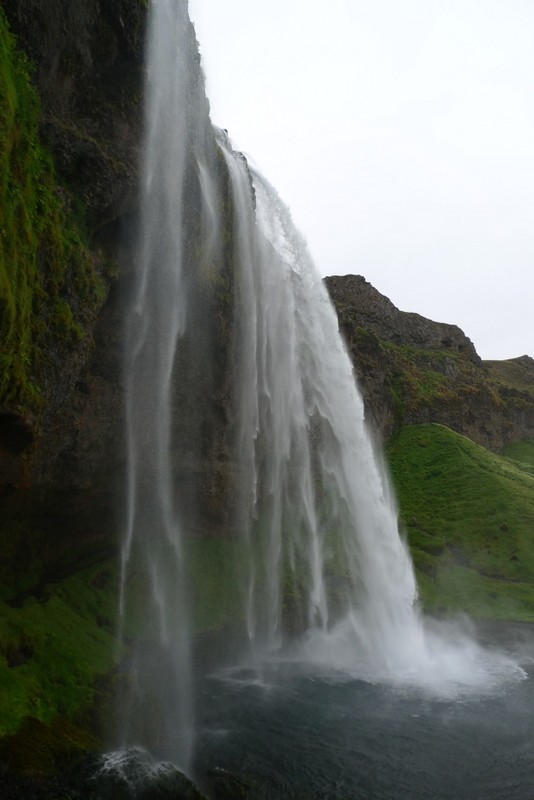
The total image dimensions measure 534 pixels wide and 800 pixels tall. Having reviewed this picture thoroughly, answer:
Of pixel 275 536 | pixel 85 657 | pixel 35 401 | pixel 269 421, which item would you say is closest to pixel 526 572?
pixel 275 536

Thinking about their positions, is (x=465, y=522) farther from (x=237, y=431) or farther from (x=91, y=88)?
(x=91, y=88)

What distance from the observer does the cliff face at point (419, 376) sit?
2282 inches

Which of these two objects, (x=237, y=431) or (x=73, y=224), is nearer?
(x=73, y=224)

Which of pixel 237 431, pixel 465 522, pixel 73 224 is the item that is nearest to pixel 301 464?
pixel 237 431

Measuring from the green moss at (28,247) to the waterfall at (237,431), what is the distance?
15.2 ft

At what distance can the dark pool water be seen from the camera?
13.6 m

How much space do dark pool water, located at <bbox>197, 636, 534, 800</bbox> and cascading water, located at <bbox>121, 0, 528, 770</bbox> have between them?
168 cm

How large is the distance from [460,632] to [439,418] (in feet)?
116

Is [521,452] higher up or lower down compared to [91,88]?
lower down

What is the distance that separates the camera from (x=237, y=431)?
94.0 ft

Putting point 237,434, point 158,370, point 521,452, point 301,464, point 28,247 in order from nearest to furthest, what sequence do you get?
point 28,247 → point 158,370 → point 237,434 → point 301,464 → point 521,452

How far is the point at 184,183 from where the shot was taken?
22578mm

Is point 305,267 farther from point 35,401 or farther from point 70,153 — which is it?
point 35,401

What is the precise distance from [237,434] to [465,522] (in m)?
23.0
